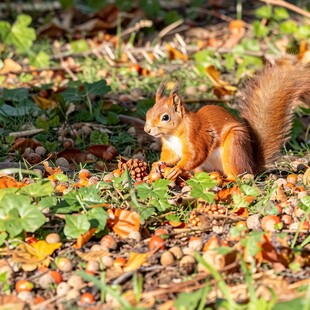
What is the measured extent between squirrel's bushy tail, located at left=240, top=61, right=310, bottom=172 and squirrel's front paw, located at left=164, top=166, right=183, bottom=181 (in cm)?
40

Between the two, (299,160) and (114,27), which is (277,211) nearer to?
(299,160)

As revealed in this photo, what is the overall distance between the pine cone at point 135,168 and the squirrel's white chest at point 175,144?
0.15 m

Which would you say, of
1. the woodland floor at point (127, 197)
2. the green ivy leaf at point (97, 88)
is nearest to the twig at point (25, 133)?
the woodland floor at point (127, 197)

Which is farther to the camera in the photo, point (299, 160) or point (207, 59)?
point (207, 59)

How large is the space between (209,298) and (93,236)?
0.60 m

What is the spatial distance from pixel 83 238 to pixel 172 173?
68cm

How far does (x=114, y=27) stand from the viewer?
5.70m

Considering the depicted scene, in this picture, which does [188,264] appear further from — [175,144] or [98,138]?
[98,138]

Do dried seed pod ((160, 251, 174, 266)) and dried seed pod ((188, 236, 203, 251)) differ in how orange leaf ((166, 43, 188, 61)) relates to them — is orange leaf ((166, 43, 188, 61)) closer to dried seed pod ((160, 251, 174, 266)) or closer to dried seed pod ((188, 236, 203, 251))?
dried seed pod ((188, 236, 203, 251))

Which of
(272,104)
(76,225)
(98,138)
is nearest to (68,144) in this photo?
(98,138)

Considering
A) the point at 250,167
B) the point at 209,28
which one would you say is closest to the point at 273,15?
the point at 209,28

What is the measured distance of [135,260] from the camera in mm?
2533

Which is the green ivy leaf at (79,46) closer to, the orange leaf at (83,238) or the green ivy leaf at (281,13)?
the green ivy leaf at (281,13)

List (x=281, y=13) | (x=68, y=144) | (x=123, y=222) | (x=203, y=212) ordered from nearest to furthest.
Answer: (x=123, y=222)
(x=203, y=212)
(x=68, y=144)
(x=281, y=13)
